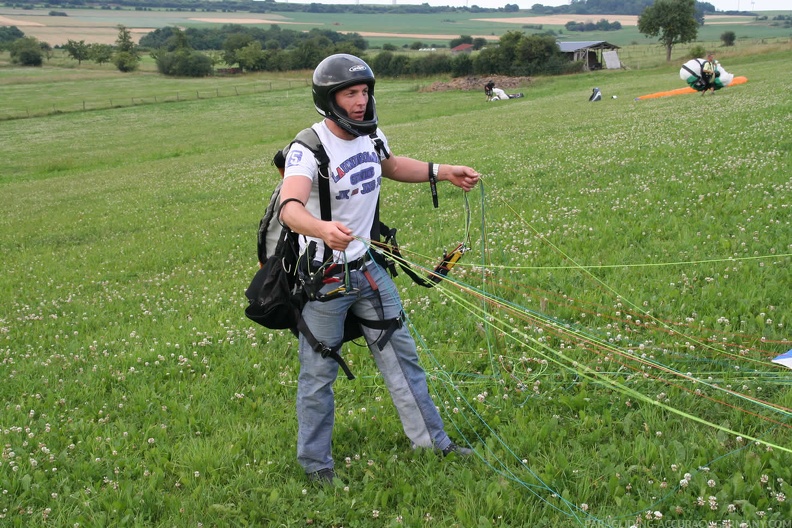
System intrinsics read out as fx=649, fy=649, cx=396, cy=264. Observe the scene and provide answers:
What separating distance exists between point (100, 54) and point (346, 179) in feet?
501

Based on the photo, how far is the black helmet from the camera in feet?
14.6

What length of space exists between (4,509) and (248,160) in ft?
88.9

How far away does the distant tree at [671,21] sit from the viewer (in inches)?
3214

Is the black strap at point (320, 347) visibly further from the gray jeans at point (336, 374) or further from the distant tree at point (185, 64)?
the distant tree at point (185, 64)

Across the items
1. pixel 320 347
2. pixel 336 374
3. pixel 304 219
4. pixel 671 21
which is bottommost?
pixel 336 374

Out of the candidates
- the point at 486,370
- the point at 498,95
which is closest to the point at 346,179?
the point at 486,370

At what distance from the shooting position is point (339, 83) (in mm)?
4426

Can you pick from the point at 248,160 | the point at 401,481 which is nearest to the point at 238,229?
the point at 401,481

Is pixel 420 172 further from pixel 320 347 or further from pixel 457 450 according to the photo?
pixel 457 450

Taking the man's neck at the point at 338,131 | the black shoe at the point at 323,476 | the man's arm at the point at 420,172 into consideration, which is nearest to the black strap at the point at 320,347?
the black shoe at the point at 323,476

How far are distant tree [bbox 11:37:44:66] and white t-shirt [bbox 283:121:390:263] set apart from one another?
150019mm

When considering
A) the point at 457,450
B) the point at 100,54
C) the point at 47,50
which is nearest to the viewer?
the point at 457,450

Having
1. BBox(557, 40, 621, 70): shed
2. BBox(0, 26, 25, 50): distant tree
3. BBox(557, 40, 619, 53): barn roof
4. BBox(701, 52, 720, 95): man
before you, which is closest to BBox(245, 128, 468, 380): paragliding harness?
BBox(701, 52, 720, 95): man

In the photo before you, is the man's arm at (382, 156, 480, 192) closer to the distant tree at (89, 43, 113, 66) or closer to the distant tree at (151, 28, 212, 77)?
the distant tree at (151, 28, 212, 77)
